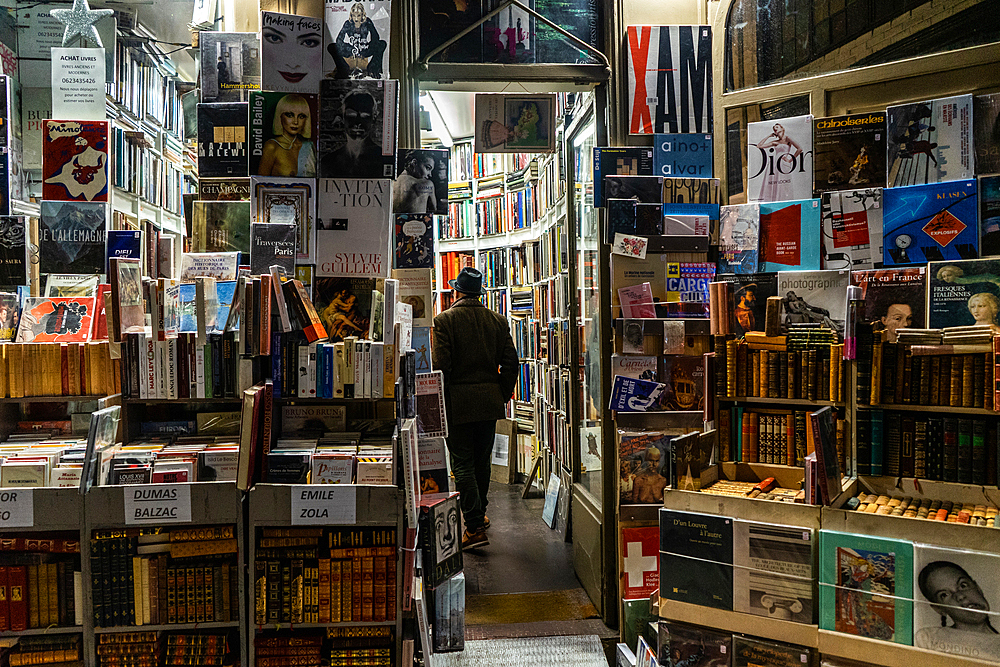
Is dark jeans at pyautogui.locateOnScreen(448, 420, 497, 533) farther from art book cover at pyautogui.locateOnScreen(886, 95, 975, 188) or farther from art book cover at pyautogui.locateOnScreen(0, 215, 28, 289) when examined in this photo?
art book cover at pyautogui.locateOnScreen(886, 95, 975, 188)

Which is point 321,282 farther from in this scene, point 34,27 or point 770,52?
point 34,27

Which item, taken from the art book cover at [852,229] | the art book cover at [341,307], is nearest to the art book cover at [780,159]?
the art book cover at [852,229]

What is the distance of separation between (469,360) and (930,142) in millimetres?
2635

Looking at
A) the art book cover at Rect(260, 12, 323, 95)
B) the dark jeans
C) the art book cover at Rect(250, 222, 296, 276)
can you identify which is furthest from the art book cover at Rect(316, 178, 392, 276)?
the dark jeans

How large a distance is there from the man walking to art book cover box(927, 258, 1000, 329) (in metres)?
2.49

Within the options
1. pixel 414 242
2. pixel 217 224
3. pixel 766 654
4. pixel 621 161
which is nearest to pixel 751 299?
pixel 621 161

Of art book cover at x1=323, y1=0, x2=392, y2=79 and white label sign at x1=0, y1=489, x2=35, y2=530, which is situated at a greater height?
art book cover at x1=323, y1=0, x2=392, y2=79

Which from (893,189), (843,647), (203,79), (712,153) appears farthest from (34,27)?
(843,647)

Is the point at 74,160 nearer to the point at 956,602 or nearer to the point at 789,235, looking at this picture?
the point at 789,235

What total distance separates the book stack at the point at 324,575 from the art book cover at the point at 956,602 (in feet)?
5.38

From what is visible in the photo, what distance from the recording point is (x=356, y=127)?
105 inches

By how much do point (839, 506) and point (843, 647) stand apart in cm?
42

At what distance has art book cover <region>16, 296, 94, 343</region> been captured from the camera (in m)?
2.66

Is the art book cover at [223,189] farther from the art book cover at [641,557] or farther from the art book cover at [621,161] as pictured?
the art book cover at [641,557]
